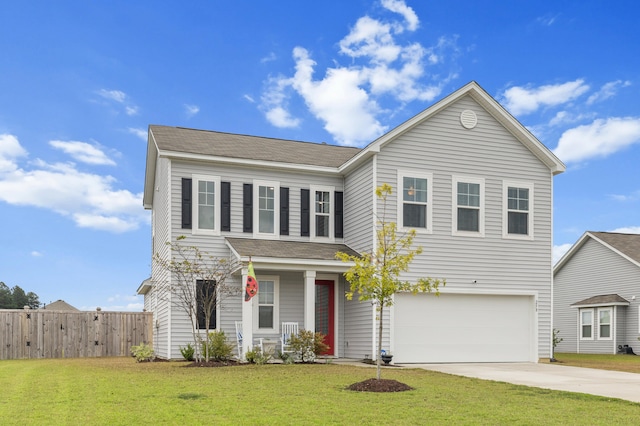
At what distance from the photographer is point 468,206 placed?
20125 mm

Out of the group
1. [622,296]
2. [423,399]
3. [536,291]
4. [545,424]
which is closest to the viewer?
[545,424]

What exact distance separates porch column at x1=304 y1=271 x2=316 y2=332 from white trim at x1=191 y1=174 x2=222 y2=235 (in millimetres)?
3288

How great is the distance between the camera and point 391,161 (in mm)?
19312

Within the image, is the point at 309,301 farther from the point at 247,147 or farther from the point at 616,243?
the point at 616,243

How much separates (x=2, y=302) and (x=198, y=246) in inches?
1329

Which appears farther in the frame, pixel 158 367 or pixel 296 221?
pixel 296 221

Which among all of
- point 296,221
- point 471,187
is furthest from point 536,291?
point 296,221

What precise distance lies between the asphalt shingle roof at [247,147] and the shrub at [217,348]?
5.37 m

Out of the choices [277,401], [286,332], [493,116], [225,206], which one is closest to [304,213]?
[225,206]

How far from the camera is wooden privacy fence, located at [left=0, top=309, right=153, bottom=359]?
2370 cm

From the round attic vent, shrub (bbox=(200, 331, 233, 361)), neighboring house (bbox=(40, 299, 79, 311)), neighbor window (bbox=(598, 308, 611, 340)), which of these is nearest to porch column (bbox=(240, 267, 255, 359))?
shrub (bbox=(200, 331, 233, 361))

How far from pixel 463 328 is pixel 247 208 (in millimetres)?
7356

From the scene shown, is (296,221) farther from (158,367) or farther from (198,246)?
(158,367)

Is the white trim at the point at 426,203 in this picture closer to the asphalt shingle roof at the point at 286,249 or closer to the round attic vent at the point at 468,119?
the asphalt shingle roof at the point at 286,249
